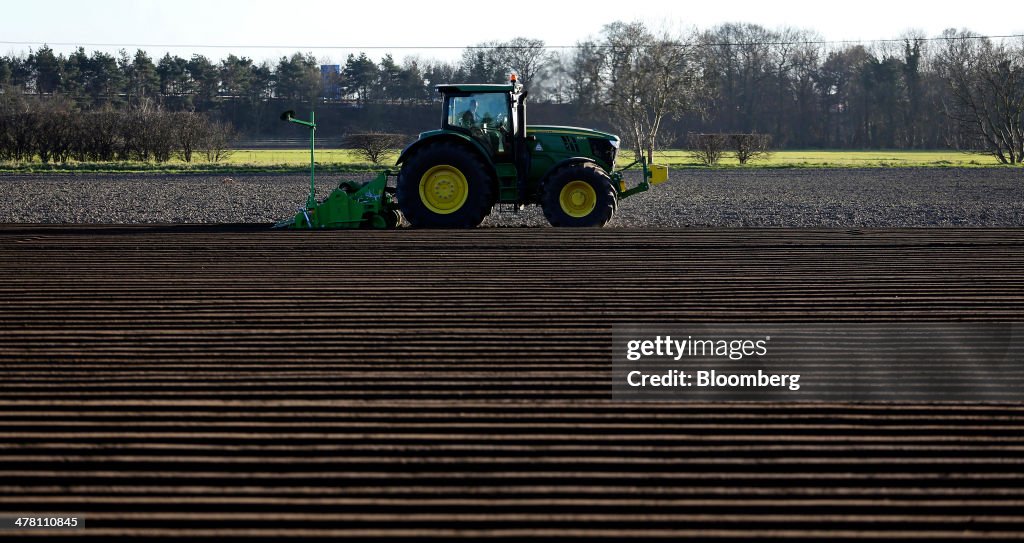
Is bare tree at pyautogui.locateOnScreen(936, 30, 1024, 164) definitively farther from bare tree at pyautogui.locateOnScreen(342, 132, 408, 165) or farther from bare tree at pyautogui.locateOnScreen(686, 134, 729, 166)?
bare tree at pyautogui.locateOnScreen(342, 132, 408, 165)

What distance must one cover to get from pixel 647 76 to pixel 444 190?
28.3m

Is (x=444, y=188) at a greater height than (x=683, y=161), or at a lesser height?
greater

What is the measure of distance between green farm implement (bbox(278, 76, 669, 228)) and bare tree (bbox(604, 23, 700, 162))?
87.6ft

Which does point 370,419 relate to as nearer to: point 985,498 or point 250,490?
point 250,490

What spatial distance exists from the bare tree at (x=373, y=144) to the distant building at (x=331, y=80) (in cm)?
3292

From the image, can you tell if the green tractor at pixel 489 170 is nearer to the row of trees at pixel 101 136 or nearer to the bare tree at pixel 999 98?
the row of trees at pixel 101 136

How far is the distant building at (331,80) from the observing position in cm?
6325

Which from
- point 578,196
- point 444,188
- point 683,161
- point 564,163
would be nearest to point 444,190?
point 444,188

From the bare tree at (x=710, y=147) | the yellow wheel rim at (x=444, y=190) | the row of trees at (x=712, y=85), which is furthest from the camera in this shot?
the row of trees at (x=712, y=85)

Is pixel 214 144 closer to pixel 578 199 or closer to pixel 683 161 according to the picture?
pixel 683 161

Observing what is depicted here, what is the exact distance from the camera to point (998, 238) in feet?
34.0

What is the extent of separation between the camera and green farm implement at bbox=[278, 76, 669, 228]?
11.4 m

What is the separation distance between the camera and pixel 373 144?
30.8 m

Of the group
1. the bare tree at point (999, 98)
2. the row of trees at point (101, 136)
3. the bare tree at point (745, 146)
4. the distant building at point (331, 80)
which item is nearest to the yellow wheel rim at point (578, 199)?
the row of trees at point (101, 136)
